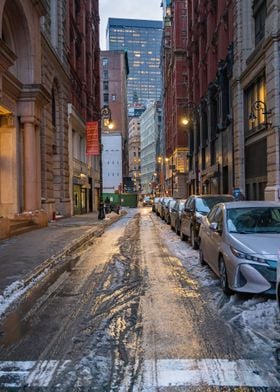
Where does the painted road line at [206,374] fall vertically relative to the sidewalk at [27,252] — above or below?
below

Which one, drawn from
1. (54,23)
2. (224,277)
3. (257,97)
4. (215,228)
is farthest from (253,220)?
(54,23)

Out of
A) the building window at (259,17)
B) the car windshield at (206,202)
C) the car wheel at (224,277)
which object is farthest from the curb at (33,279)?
the building window at (259,17)

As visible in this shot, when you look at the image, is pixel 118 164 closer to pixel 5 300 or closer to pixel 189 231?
pixel 189 231

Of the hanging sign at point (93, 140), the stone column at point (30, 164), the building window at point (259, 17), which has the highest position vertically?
the building window at point (259, 17)

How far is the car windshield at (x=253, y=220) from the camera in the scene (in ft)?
29.8

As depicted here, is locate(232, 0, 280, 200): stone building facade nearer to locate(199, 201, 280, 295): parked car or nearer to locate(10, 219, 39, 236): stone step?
locate(10, 219, 39, 236): stone step

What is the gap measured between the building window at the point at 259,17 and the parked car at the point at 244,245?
20.9m

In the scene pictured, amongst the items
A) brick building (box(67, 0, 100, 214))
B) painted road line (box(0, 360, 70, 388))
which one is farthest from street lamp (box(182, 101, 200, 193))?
painted road line (box(0, 360, 70, 388))

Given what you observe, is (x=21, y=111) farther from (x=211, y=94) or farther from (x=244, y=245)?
(x=211, y=94)

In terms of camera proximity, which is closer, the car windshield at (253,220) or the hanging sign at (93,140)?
the car windshield at (253,220)

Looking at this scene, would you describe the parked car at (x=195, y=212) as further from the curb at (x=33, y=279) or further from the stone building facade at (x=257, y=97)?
the stone building facade at (x=257, y=97)

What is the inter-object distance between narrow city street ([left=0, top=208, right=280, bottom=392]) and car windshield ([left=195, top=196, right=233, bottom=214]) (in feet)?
19.4

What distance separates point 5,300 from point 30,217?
1587cm

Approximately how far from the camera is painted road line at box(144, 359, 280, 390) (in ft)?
14.9
